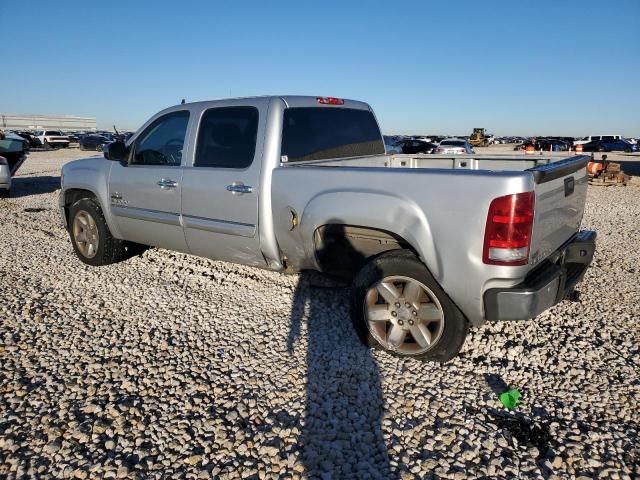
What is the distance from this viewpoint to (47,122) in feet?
279

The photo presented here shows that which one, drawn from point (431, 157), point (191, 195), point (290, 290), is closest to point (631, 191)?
point (431, 157)

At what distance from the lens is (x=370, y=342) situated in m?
3.41

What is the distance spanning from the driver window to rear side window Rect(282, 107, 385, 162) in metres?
1.19

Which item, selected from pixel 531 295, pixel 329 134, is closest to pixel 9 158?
pixel 329 134

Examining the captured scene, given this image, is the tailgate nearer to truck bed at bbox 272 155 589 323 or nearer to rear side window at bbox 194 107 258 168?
truck bed at bbox 272 155 589 323

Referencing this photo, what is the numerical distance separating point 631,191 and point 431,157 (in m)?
11.5

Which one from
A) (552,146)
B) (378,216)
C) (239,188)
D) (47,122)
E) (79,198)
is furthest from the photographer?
(47,122)

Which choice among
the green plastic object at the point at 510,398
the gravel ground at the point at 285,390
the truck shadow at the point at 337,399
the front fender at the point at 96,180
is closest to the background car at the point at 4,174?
the front fender at the point at 96,180

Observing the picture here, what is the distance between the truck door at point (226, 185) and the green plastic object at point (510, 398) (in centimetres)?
219

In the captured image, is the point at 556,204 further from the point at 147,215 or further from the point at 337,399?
the point at 147,215

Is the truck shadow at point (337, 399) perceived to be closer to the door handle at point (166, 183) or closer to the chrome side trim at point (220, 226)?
the chrome side trim at point (220, 226)

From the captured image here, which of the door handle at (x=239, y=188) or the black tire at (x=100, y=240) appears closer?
the door handle at (x=239, y=188)

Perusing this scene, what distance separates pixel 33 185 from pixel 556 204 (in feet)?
50.9

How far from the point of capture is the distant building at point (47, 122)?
77.9 metres
